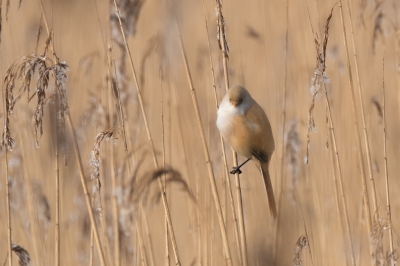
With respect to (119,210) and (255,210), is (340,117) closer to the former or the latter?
(255,210)

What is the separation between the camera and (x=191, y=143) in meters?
2.30

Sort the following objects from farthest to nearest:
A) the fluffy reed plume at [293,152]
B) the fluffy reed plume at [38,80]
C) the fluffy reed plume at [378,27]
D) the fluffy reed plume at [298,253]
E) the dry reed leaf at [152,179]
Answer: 1. the fluffy reed plume at [378,27]
2. the fluffy reed plume at [293,152]
3. the fluffy reed plume at [298,253]
4. the dry reed leaf at [152,179]
5. the fluffy reed plume at [38,80]

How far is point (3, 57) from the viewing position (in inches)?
108

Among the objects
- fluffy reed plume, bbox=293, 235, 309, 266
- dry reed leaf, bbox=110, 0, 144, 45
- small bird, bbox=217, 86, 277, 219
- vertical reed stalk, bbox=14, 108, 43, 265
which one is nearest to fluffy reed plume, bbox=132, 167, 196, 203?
small bird, bbox=217, 86, 277, 219

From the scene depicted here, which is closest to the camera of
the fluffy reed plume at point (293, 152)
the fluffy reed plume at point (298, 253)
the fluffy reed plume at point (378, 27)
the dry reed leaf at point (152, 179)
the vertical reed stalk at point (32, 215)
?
the dry reed leaf at point (152, 179)

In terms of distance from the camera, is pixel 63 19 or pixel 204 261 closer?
pixel 204 261

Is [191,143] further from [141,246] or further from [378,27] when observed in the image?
[378,27]

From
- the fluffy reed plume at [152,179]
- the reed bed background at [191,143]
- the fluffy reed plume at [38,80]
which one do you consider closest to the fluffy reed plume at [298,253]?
the reed bed background at [191,143]

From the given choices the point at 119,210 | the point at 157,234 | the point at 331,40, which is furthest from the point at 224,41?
the point at 331,40

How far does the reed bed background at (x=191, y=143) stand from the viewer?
156 cm

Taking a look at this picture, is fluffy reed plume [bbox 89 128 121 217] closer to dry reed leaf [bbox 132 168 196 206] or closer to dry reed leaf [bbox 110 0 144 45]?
dry reed leaf [bbox 132 168 196 206]

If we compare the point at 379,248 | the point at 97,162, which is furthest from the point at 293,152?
the point at 97,162

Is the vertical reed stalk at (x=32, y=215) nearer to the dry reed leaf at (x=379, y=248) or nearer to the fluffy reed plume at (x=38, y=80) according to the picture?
the fluffy reed plume at (x=38, y=80)

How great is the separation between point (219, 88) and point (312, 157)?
1.74 feet
